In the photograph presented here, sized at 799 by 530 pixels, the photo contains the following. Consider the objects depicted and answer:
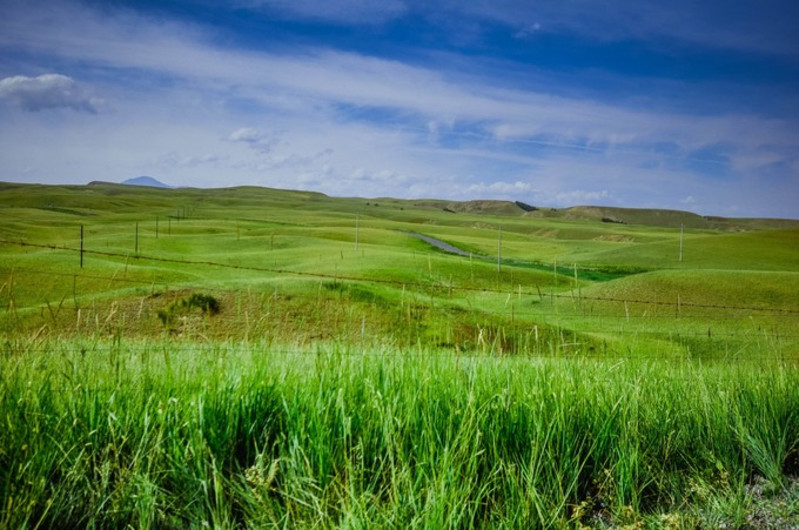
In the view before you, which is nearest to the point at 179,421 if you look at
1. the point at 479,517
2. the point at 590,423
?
the point at 479,517

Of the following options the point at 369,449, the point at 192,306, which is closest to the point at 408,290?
the point at 192,306

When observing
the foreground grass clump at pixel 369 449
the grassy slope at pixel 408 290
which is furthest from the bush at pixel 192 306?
the foreground grass clump at pixel 369 449

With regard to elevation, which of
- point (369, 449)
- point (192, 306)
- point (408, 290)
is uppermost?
point (369, 449)

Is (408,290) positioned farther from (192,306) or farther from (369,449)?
(369,449)

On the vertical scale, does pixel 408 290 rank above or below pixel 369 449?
below

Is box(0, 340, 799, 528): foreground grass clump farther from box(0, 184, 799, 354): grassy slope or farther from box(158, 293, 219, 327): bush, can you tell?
box(158, 293, 219, 327): bush

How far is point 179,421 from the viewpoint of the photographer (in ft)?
16.1

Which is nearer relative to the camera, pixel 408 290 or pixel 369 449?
pixel 369 449

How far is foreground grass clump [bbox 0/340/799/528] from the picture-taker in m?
4.11

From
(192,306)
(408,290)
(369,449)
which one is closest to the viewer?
(369,449)

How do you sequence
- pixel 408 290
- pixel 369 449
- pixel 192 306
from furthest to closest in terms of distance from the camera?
1. pixel 408 290
2. pixel 192 306
3. pixel 369 449

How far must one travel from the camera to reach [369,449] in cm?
487

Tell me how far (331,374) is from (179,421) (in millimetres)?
1374

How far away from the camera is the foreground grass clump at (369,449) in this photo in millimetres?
4109
